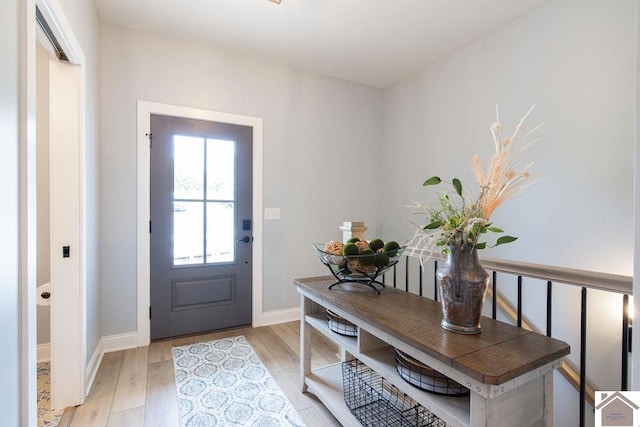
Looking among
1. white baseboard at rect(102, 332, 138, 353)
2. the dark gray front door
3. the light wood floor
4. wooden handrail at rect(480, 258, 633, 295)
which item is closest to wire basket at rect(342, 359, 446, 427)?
the light wood floor

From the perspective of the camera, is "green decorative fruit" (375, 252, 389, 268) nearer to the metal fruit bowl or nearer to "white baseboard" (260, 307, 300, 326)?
the metal fruit bowl

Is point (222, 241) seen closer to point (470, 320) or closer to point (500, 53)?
point (470, 320)

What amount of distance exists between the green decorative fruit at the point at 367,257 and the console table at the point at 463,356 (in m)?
0.18

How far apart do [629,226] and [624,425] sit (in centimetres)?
147

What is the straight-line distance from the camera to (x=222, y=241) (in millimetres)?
2936

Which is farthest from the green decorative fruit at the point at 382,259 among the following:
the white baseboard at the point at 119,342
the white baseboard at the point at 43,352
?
the white baseboard at the point at 43,352

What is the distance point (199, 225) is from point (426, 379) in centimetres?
233

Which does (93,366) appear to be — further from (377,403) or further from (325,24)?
(325,24)

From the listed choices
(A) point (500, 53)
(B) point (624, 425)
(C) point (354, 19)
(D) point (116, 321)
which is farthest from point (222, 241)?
(A) point (500, 53)

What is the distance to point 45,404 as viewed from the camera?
1.82m

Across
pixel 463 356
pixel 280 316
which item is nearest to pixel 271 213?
pixel 280 316

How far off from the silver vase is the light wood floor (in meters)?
1.04

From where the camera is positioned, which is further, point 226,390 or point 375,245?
point 226,390

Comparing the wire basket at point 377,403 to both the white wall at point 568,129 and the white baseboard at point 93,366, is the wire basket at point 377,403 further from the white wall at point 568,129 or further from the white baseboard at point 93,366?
the white baseboard at point 93,366
